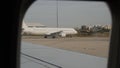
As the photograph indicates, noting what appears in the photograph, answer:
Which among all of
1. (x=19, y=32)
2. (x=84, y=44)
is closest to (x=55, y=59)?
(x=84, y=44)

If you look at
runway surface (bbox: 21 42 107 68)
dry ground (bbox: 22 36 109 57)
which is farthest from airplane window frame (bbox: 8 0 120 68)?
dry ground (bbox: 22 36 109 57)

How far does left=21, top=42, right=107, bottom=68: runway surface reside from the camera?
639cm

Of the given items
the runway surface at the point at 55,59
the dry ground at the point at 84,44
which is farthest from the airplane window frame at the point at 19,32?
the dry ground at the point at 84,44

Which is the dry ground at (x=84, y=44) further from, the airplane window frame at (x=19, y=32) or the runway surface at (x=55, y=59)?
the airplane window frame at (x=19, y=32)

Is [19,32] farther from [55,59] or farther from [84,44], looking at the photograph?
[84,44]

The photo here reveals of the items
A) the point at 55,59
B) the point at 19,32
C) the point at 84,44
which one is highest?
the point at 19,32

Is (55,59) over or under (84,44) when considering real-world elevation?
under

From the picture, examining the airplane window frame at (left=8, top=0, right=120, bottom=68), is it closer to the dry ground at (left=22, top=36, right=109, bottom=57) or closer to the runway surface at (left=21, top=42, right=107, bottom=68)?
the runway surface at (left=21, top=42, right=107, bottom=68)

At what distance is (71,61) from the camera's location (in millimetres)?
6914

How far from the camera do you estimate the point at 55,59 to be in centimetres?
711

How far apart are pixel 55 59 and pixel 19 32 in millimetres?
3615

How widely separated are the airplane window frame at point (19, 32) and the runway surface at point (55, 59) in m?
1.69

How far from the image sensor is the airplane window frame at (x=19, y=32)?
11.1 ft

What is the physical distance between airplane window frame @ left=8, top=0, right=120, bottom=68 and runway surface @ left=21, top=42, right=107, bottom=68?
66.4 inches
